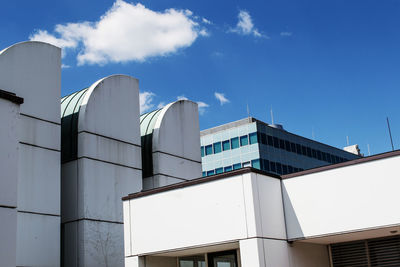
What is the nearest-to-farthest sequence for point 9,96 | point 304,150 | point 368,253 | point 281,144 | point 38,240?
1. point 9,96
2. point 368,253
3. point 38,240
4. point 281,144
5. point 304,150

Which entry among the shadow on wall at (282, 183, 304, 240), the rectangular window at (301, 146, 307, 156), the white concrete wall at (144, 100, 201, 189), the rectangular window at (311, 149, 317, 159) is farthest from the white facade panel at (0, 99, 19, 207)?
the rectangular window at (311, 149, 317, 159)

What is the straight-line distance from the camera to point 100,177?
1066 inches

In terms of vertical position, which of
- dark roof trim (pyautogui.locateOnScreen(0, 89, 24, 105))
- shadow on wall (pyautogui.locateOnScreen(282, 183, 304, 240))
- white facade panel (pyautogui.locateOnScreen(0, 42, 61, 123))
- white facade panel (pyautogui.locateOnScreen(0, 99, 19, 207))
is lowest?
shadow on wall (pyautogui.locateOnScreen(282, 183, 304, 240))

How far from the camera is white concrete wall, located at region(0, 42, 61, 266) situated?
23.7 m

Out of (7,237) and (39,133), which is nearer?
(7,237)

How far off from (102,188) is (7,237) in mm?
14914

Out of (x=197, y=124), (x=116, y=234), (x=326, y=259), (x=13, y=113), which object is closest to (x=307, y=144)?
(x=197, y=124)

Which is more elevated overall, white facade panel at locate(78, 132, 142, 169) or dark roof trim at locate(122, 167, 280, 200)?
white facade panel at locate(78, 132, 142, 169)

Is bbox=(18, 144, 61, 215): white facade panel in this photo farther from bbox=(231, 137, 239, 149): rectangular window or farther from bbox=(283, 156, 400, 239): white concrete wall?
bbox=(231, 137, 239, 149): rectangular window

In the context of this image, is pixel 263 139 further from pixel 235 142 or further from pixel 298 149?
pixel 298 149

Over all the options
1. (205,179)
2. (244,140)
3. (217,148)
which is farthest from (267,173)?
(217,148)

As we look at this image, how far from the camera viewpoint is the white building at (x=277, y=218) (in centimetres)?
1695

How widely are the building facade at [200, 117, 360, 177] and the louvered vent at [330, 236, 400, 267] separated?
156ft

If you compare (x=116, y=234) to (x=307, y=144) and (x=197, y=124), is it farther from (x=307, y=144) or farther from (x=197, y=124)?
(x=307, y=144)
